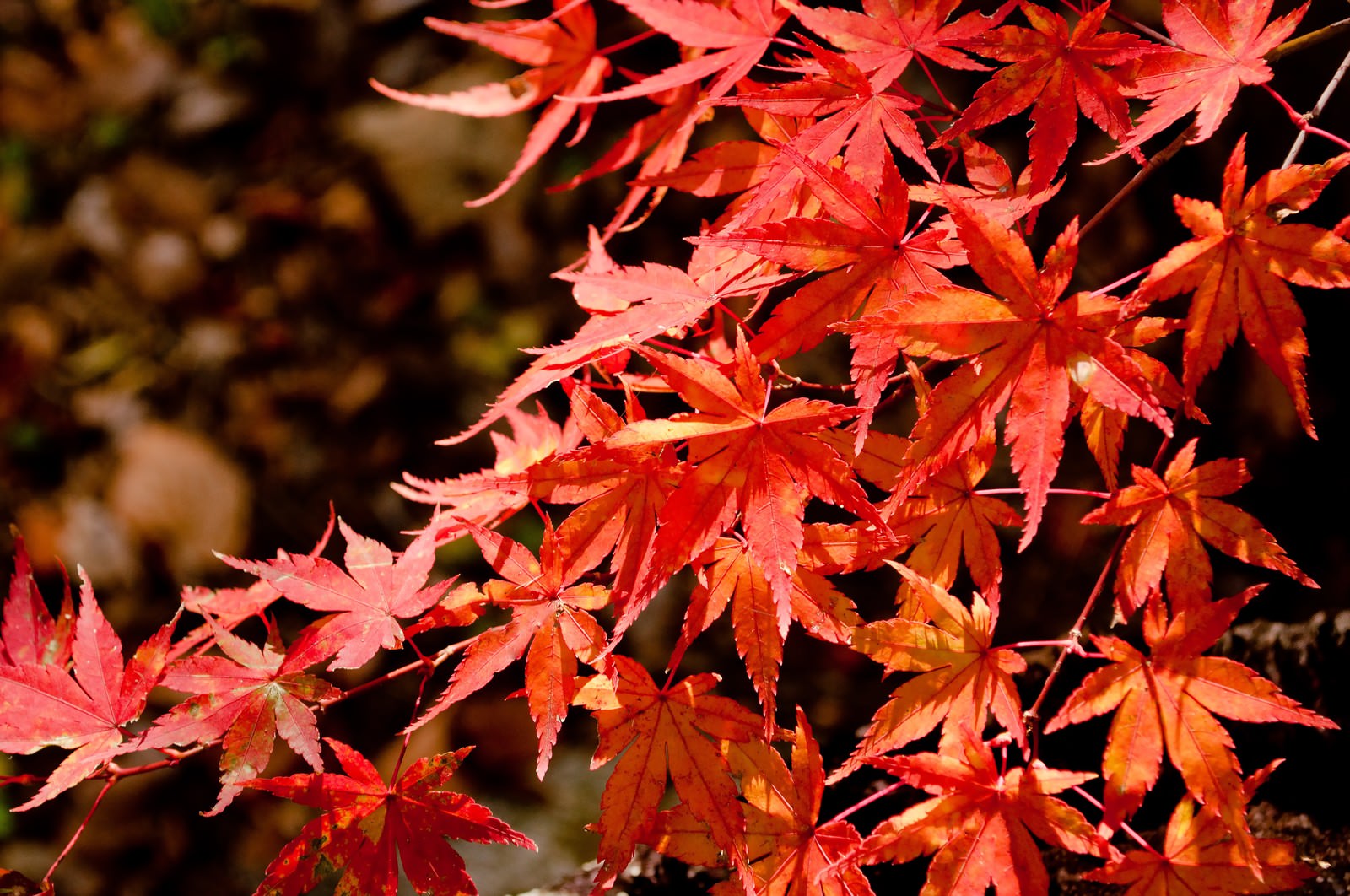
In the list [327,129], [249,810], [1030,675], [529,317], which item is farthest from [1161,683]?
[327,129]

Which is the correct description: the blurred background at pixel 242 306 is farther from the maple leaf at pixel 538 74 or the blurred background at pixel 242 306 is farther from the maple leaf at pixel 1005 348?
the maple leaf at pixel 1005 348

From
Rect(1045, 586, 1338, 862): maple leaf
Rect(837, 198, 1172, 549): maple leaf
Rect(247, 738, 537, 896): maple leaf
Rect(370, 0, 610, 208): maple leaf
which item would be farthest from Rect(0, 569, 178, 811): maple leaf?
Rect(1045, 586, 1338, 862): maple leaf

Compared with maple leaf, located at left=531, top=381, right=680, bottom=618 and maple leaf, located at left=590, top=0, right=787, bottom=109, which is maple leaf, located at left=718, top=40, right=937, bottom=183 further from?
maple leaf, located at left=531, top=381, right=680, bottom=618

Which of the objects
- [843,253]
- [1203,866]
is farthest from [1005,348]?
[1203,866]

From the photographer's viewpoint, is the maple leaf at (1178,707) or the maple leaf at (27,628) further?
the maple leaf at (27,628)

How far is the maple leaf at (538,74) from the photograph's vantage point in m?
0.87

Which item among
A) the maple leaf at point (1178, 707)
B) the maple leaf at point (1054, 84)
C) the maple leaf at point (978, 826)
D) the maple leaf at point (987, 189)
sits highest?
the maple leaf at point (1054, 84)

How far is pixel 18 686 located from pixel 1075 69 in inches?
38.5

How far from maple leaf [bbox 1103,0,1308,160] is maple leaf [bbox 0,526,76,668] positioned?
1014 mm

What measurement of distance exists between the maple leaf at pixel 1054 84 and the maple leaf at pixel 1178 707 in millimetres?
378

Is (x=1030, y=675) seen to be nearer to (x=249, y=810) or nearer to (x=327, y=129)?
(x=249, y=810)

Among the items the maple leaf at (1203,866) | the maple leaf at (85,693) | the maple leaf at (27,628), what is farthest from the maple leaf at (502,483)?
the maple leaf at (1203,866)

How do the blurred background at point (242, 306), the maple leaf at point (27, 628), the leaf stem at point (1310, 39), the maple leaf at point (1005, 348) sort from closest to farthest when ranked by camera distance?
the maple leaf at point (1005, 348) < the leaf stem at point (1310, 39) < the maple leaf at point (27, 628) < the blurred background at point (242, 306)

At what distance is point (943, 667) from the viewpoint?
688 mm
